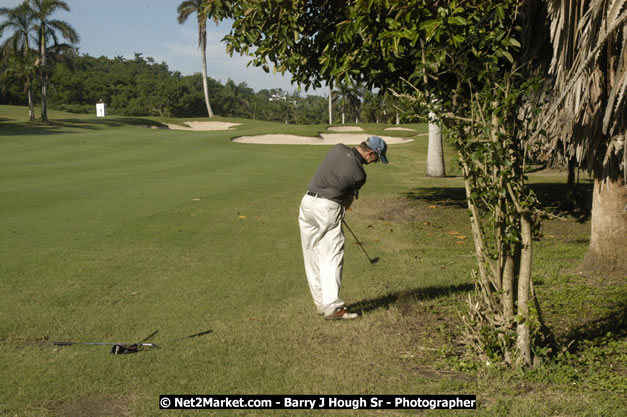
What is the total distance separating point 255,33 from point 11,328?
6.97 metres

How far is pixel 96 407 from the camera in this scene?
4723 mm

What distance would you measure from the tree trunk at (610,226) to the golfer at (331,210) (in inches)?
126

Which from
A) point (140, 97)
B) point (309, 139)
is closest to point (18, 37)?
point (309, 139)

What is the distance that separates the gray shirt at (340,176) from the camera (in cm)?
703

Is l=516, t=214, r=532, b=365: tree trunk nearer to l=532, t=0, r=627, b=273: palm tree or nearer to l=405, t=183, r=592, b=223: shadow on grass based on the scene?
l=532, t=0, r=627, b=273: palm tree

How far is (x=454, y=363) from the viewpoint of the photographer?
18.2 ft

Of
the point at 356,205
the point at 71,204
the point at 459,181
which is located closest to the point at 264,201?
the point at 356,205

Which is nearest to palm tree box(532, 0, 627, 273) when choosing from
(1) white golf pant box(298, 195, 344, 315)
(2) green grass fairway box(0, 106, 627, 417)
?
(2) green grass fairway box(0, 106, 627, 417)

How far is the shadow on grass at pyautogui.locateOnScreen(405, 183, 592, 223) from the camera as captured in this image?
44.4 ft

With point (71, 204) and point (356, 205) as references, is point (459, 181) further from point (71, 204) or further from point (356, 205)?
point (71, 204)

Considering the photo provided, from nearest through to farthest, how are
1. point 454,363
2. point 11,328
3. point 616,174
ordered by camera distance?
point 454,363
point 11,328
point 616,174

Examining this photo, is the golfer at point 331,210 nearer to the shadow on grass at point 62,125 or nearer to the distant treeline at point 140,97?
the shadow on grass at point 62,125

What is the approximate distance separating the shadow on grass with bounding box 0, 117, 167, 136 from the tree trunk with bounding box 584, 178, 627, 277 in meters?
36.2

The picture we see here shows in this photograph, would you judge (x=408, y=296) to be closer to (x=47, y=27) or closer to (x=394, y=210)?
(x=394, y=210)
